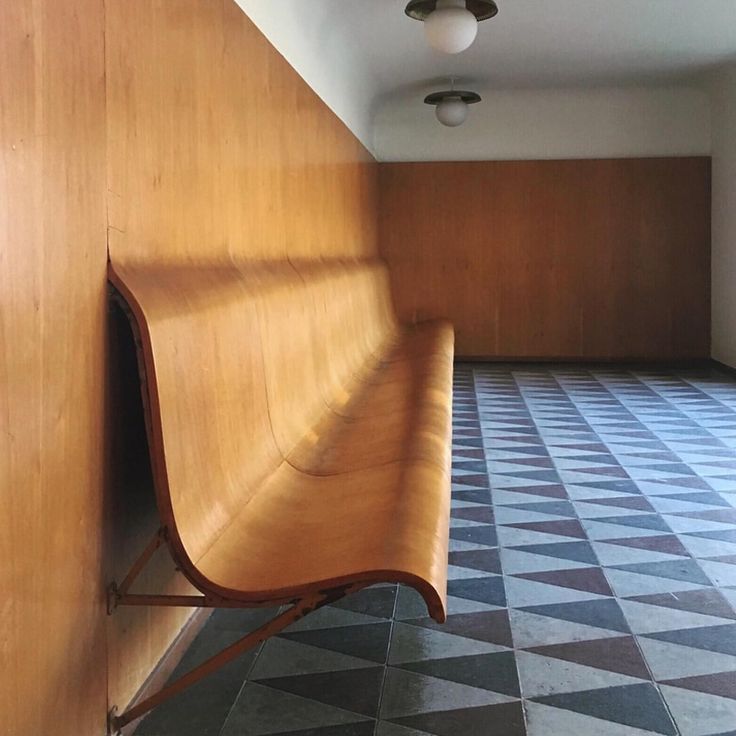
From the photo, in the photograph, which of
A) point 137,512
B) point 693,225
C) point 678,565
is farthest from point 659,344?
point 137,512

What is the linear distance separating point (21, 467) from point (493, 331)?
8.24 meters

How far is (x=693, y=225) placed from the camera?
9.27 metres

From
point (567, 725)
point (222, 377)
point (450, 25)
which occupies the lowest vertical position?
point (567, 725)

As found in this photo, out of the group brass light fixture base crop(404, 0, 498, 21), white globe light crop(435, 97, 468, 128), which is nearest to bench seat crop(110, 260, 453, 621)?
brass light fixture base crop(404, 0, 498, 21)

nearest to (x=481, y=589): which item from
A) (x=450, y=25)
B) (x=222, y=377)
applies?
(x=222, y=377)

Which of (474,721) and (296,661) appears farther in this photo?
(296,661)

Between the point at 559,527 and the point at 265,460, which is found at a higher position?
the point at 265,460

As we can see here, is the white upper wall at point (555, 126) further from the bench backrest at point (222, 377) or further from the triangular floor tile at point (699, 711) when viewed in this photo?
the triangular floor tile at point (699, 711)

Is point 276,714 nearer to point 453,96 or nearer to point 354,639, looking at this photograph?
point 354,639

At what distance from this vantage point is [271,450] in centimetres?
284

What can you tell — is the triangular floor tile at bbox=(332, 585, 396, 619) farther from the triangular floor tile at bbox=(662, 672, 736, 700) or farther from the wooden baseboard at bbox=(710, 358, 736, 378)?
the wooden baseboard at bbox=(710, 358, 736, 378)

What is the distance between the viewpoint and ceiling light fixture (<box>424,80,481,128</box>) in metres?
8.55

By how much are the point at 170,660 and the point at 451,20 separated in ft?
13.8

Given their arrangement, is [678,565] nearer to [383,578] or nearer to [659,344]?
[383,578]
